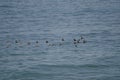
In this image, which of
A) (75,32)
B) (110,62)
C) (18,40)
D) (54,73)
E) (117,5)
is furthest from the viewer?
(117,5)

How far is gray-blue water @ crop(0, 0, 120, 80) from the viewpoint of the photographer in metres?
31.2

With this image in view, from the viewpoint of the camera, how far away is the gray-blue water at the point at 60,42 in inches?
1228

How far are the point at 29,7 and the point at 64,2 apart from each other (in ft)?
31.0

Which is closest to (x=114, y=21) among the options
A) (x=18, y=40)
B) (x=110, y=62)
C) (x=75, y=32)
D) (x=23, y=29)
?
(x=75, y=32)

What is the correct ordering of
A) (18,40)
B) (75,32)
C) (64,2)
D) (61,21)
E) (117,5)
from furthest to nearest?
(64,2) → (117,5) → (61,21) → (75,32) → (18,40)

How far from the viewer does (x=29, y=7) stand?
6850 centimetres

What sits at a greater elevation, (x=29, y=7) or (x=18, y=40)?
(x=29, y=7)

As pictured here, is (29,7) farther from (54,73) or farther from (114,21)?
(54,73)

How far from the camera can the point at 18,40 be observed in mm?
40875

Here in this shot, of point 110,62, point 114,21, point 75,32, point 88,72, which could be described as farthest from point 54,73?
point 114,21

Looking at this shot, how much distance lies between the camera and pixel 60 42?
3994 cm

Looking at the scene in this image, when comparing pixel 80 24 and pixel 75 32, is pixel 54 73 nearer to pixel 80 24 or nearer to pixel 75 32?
pixel 75 32

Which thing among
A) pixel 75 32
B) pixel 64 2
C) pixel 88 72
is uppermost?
pixel 64 2

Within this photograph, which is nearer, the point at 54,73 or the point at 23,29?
the point at 54,73
